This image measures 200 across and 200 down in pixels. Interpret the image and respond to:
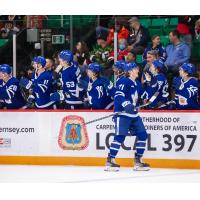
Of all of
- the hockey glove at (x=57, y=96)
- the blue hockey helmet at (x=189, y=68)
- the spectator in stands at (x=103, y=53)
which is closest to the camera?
the blue hockey helmet at (x=189, y=68)

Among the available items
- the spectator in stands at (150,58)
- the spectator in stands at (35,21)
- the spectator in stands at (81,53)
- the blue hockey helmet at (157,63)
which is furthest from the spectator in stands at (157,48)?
the spectator in stands at (35,21)

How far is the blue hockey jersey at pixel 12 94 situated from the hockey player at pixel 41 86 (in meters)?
0.23

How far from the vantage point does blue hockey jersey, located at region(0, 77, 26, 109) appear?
1318 centimetres

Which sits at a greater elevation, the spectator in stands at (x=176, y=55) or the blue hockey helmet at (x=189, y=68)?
Result: the spectator in stands at (x=176, y=55)

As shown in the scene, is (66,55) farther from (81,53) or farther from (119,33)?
(119,33)

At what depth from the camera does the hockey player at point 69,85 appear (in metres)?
13.0

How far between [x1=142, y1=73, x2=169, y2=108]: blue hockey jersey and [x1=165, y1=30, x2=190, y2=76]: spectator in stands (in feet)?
2.09

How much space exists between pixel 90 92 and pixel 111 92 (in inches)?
12.2

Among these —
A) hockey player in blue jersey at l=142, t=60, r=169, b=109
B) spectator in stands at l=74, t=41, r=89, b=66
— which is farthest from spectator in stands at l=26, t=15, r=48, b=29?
hockey player in blue jersey at l=142, t=60, r=169, b=109

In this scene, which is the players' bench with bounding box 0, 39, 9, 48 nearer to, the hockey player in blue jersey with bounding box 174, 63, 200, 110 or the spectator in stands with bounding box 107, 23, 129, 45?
the spectator in stands with bounding box 107, 23, 129, 45

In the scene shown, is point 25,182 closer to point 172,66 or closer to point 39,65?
point 39,65

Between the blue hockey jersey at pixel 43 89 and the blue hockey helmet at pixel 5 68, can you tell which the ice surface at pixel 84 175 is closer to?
the blue hockey jersey at pixel 43 89
